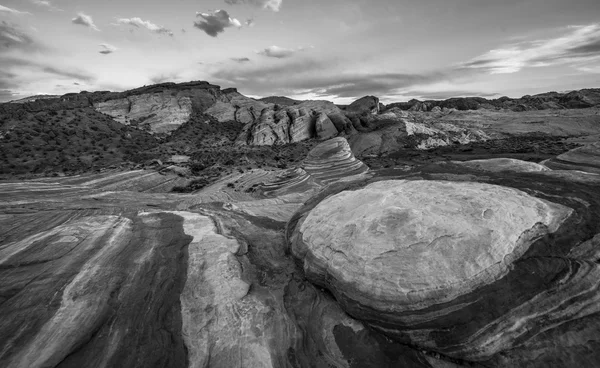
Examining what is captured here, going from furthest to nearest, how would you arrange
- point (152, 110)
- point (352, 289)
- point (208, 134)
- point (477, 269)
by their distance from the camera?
point (152, 110), point (208, 134), point (352, 289), point (477, 269)

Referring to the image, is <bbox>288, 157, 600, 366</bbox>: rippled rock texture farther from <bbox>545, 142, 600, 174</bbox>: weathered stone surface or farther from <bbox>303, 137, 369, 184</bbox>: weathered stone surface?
<bbox>303, 137, 369, 184</bbox>: weathered stone surface

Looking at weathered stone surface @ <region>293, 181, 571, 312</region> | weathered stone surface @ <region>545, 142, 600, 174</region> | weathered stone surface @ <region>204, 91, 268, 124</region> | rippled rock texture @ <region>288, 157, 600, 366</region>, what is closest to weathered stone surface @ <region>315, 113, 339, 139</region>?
weathered stone surface @ <region>204, 91, 268, 124</region>

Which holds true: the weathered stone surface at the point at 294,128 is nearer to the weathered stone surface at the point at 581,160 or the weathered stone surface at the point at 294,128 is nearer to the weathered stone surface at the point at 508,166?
the weathered stone surface at the point at 581,160

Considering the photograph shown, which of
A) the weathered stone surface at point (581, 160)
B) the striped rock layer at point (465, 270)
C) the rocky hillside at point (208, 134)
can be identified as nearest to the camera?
the striped rock layer at point (465, 270)

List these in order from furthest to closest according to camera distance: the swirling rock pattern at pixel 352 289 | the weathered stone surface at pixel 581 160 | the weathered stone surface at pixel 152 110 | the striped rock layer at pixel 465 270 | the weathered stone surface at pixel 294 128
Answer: the weathered stone surface at pixel 152 110 → the weathered stone surface at pixel 294 128 → the weathered stone surface at pixel 581 160 → the swirling rock pattern at pixel 352 289 → the striped rock layer at pixel 465 270

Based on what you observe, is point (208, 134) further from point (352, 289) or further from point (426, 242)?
point (426, 242)

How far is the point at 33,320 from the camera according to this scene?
22.6ft

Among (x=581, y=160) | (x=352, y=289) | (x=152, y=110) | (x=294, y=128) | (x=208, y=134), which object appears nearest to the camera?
(x=352, y=289)

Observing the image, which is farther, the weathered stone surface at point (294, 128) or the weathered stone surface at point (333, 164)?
the weathered stone surface at point (294, 128)

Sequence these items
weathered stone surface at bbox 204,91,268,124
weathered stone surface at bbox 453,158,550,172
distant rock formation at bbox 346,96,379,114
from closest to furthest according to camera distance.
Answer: weathered stone surface at bbox 453,158,550,172 → weathered stone surface at bbox 204,91,268,124 → distant rock formation at bbox 346,96,379,114

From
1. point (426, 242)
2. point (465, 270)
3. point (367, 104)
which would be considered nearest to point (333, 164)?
point (426, 242)

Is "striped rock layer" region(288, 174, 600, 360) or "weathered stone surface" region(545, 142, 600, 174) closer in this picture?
"striped rock layer" region(288, 174, 600, 360)

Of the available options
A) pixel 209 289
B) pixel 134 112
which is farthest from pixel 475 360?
pixel 134 112

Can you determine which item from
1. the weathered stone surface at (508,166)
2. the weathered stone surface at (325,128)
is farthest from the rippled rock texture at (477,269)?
the weathered stone surface at (325,128)
